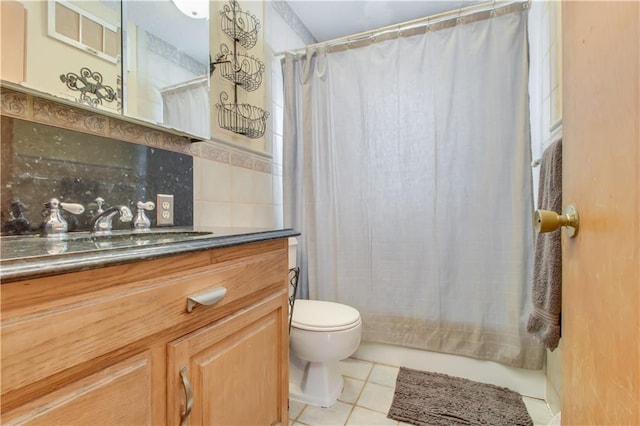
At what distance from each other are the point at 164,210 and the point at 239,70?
2.95ft

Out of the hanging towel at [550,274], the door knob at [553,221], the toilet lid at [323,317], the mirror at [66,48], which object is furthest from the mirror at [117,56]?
the hanging towel at [550,274]

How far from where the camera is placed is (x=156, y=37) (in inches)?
45.5

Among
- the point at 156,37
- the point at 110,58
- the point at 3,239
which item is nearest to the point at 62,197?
the point at 3,239

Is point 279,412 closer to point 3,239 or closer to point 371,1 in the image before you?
point 3,239

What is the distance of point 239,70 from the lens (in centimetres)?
158

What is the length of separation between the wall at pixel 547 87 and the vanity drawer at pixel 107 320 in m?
1.40

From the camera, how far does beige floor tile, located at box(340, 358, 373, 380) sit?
66.8 inches

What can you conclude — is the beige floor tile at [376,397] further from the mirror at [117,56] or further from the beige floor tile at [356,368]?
the mirror at [117,56]

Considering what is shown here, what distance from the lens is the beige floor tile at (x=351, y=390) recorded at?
58.6 inches

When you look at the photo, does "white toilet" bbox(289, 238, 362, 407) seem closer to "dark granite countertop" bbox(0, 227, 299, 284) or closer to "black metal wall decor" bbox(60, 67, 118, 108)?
"dark granite countertop" bbox(0, 227, 299, 284)

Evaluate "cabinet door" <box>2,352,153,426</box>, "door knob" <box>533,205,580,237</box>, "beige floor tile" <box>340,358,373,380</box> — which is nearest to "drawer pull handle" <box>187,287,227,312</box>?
"cabinet door" <box>2,352,153,426</box>

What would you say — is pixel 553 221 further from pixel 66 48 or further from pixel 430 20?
pixel 430 20

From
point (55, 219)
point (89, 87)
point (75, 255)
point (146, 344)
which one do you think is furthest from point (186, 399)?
point (89, 87)

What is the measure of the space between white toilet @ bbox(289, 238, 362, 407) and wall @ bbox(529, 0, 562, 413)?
2.88ft
